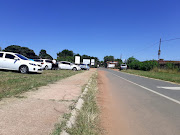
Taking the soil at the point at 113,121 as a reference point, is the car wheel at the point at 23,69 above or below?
above

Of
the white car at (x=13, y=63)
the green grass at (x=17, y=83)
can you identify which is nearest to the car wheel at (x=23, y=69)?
the white car at (x=13, y=63)

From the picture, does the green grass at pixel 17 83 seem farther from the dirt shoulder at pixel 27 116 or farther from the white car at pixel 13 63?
the white car at pixel 13 63

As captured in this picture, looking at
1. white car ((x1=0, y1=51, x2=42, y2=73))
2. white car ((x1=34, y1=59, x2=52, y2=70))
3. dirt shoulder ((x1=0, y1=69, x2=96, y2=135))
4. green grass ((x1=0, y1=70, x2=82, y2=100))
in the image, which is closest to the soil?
dirt shoulder ((x1=0, y1=69, x2=96, y2=135))

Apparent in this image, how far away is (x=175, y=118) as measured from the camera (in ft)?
12.0

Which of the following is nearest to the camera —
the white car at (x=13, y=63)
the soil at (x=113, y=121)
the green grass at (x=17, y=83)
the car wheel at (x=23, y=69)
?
the soil at (x=113, y=121)

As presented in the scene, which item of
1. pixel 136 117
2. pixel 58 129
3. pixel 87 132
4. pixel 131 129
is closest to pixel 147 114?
pixel 136 117

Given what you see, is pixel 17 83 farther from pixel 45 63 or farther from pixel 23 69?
pixel 45 63

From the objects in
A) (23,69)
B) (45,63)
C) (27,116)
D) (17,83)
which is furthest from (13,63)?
(27,116)

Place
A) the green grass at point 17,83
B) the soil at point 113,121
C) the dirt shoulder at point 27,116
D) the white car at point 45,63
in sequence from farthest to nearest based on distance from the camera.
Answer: the white car at point 45,63
the green grass at point 17,83
the soil at point 113,121
the dirt shoulder at point 27,116

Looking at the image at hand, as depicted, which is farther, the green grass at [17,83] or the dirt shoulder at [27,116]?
the green grass at [17,83]

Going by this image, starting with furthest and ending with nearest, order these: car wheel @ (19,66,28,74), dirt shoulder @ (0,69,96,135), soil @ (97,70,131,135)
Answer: car wheel @ (19,66,28,74), soil @ (97,70,131,135), dirt shoulder @ (0,69,96,135)

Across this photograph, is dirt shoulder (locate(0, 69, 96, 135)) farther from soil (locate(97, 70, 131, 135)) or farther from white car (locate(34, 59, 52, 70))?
white car (locate(34, 59, 52, 70))

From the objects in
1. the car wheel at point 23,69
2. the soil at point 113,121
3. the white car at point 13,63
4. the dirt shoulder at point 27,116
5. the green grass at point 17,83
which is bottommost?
the soil at point 113,121

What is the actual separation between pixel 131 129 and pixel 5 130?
246 centimetres
